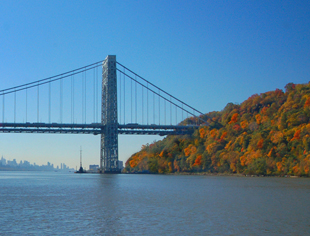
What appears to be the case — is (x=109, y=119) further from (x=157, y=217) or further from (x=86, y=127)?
(x=157, y=217)

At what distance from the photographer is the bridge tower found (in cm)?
7956

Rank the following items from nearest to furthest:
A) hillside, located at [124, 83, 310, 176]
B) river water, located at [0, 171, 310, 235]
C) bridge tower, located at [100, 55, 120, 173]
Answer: river water, located at [0, 171, 310, 235]
hillside, located at [124, 83, 310, 176]
bridge tower, located at [100, 55, 120, 173]

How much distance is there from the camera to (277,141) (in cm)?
6334

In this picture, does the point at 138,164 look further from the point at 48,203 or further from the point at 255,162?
the point at 48,203

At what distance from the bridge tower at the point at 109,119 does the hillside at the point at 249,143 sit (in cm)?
1509

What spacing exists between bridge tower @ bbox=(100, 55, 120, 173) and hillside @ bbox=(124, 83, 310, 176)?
594 inches

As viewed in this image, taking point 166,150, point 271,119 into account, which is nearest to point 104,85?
point 166,150

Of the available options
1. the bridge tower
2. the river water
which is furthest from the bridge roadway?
the river water

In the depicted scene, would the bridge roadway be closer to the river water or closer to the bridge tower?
the bridge tower

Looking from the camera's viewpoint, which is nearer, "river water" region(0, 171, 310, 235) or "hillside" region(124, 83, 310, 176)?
"river water" region(0, 171, 310, 235)

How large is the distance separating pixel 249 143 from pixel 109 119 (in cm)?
2664

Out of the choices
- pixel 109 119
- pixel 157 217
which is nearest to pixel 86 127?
pixel 109 119

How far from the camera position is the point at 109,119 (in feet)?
263

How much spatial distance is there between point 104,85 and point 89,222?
70.7 m
